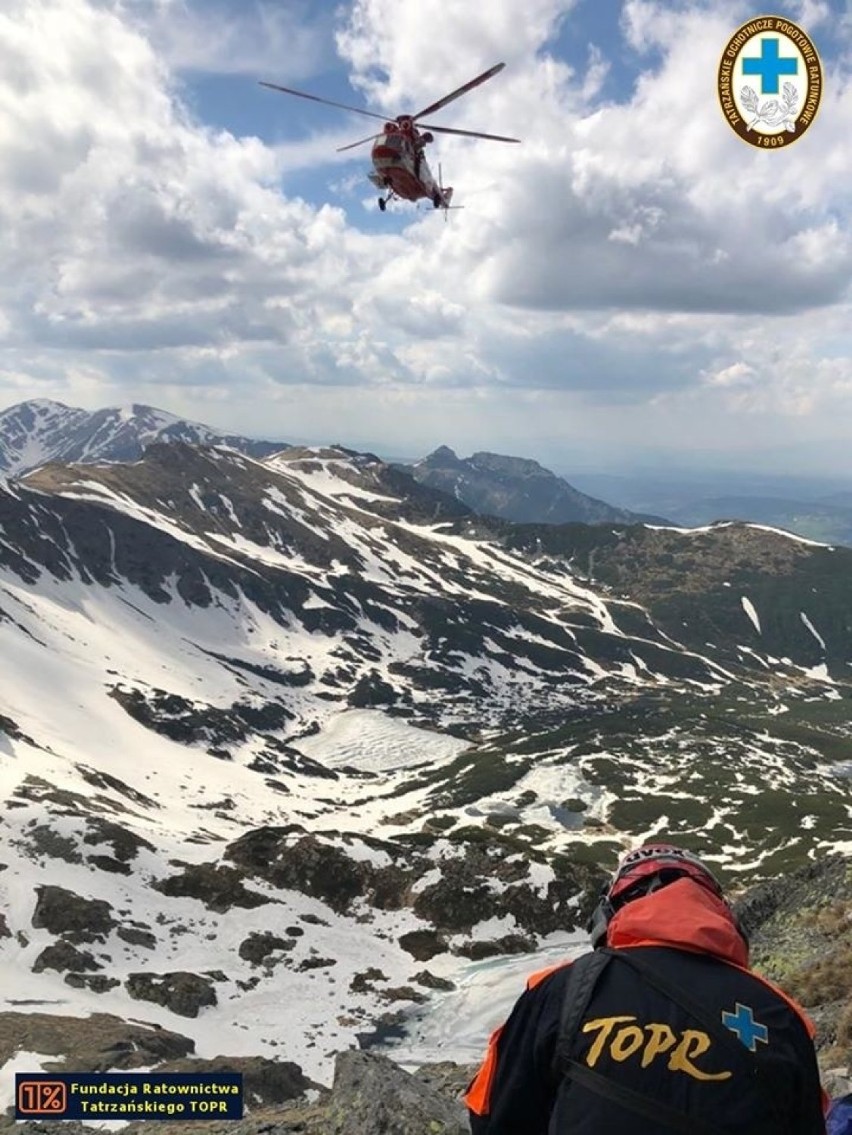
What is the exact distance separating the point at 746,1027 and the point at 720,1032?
0.19 m

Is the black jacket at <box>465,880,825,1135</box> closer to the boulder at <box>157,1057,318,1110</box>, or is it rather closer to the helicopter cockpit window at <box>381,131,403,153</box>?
the boulder at <box>157,1057,318,1110</box>

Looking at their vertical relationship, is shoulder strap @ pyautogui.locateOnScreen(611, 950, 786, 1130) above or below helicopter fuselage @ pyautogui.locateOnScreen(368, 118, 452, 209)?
below

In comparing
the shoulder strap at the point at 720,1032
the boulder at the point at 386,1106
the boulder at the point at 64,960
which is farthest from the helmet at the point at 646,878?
the boulder at the point at 64,960

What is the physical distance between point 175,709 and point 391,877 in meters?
109

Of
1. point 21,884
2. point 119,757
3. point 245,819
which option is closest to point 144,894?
point 21,884

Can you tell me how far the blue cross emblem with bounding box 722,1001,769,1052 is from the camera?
4.02m

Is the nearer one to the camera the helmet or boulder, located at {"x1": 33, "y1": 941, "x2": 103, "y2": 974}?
the helmet

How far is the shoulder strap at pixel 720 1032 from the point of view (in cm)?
392

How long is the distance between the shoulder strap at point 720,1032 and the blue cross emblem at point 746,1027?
3 centimetres

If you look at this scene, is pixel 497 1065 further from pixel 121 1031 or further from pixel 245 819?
pixel 245 819

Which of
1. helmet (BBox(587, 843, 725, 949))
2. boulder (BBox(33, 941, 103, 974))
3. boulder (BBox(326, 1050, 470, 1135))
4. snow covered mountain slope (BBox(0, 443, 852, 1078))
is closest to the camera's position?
helmet (BBox(587, 843, 725, 949))

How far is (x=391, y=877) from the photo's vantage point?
68625 millimetres

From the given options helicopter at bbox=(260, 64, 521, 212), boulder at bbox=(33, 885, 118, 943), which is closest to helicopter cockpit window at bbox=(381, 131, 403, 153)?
helicopter at bbox=(260, 64, 521, 212)

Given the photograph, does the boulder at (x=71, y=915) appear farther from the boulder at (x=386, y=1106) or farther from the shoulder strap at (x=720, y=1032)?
A: the shoulder strap at (x=720, y=1032)
